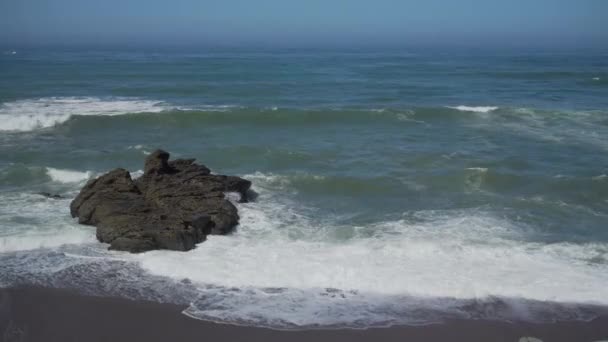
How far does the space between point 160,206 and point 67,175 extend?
6.48 m

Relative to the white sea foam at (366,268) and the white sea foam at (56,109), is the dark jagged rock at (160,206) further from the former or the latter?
the white sea foam at (56,109)

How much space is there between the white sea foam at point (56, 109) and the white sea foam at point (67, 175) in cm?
913

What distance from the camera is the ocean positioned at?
11758 mm

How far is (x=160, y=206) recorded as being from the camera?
50.5 feet

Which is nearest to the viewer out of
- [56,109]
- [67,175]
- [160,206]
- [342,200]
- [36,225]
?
[36,225]

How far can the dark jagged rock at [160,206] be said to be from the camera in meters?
13.8

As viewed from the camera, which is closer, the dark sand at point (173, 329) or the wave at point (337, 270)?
the dark sand at point (173, 329)

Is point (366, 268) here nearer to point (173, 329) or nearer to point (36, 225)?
point (173, 329)

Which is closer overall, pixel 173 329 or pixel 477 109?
pixel 173 329

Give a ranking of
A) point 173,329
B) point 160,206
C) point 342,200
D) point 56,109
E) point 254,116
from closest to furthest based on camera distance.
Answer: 1. point 173,329
2. point 160,206
3. point 342,200
4. point 254,116
5. point 56,109

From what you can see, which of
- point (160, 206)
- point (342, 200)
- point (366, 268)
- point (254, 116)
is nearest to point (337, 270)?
point (366, 268)

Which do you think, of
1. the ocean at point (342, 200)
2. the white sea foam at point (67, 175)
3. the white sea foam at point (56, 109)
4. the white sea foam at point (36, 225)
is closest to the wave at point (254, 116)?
the white sea foam at point (56, 109)

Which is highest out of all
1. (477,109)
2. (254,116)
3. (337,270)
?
(477,109)

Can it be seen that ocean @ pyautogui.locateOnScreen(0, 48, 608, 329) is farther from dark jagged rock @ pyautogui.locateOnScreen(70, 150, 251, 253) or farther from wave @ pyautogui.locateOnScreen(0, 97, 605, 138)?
dark jagged rock @ pyautogui.locateOnScreen(70, 150, 251, 253)
